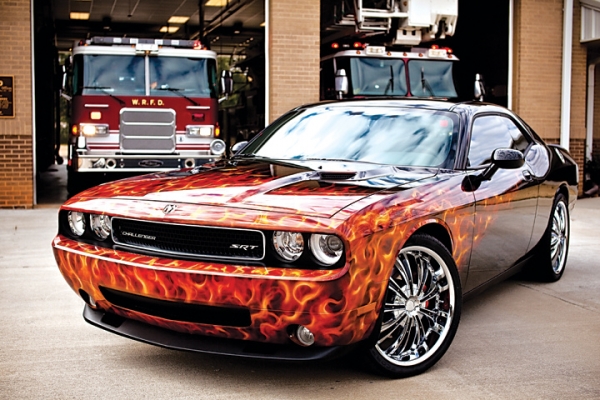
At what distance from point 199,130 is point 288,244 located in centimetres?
1021

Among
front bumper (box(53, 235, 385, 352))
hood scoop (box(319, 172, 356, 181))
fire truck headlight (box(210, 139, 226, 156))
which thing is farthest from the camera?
fire truck headlight (box(210, 139, 226, 156))

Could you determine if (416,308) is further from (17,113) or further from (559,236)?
(17,113)

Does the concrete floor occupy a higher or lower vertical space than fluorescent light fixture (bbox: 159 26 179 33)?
lower

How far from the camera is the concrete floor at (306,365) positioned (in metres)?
3.93

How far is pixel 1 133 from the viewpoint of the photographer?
12.4m

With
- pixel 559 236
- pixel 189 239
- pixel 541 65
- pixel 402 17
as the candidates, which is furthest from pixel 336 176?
pixel 541 65

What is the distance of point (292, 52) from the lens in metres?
13.9

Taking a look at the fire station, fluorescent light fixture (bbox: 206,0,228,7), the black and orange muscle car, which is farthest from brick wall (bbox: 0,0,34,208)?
fluorescent light fixture (bbox: 206,0,228,7)

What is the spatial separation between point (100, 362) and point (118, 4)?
1934 cm

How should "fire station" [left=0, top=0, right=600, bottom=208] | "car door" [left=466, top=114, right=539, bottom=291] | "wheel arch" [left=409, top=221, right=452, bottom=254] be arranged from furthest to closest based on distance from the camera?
"fire station" [left=0, top=0, right=600, bottom=208]
"car door" [left=466, top=114, right=539, bottom=291]
"wheel arch" [left=409, top=221, right=452, bottom=254]

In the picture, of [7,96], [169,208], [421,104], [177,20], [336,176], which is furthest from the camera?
[177,20]

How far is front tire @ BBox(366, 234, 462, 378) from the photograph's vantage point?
13.3 feet

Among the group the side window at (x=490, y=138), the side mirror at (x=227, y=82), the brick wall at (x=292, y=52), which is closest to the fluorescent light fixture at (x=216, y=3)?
the brick wall at (x=292, y=52)

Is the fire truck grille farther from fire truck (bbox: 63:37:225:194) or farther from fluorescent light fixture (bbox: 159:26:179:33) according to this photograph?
fluorescent light fixture (bbox: 159:26:179:33)
